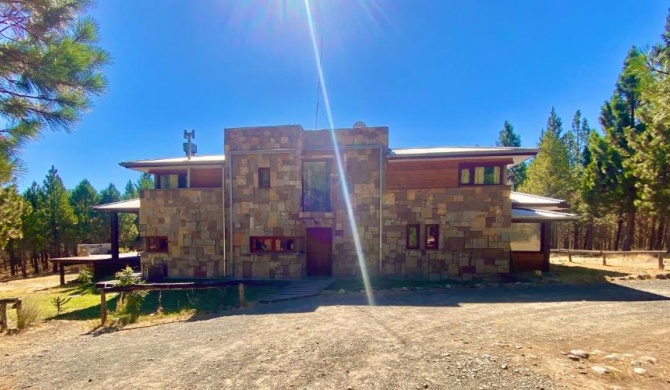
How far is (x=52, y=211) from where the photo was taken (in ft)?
96.2

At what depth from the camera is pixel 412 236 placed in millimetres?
13383

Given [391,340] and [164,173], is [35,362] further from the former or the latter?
[164,173]

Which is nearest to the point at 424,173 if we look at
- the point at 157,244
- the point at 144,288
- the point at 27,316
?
the point at 144,288

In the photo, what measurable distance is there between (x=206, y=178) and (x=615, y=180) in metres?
29.8

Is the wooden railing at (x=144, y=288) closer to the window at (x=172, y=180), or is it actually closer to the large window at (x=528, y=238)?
the window at (x=172, y=180)

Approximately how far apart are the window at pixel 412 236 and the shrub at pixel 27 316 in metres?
13.4

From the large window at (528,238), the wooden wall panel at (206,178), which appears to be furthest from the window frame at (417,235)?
the wooden wall panel at (206,178)

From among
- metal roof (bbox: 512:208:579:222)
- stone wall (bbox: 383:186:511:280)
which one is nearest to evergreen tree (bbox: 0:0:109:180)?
stone wall (bbox: 383:186:511:280)

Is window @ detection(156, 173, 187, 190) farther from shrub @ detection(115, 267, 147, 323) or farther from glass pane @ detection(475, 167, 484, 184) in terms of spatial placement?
glass pane @ detection(475, 167, 484, 184)

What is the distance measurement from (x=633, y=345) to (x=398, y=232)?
27.1 ft

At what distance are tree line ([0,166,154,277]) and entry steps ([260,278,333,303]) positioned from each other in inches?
817

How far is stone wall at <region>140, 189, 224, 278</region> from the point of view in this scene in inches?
554

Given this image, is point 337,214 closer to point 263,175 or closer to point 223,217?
point 263,175

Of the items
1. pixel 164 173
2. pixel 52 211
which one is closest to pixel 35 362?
pixel 164 173
